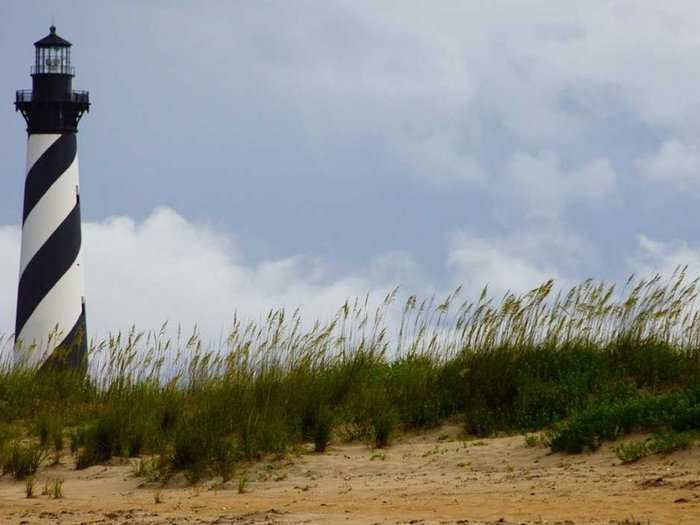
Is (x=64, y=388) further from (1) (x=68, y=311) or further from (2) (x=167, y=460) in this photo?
(1) (x=68, y=311)

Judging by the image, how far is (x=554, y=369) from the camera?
13.3 m

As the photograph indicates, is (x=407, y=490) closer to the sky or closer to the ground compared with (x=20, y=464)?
closer to the ground

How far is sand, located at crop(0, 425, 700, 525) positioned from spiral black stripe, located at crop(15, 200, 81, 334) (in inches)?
487

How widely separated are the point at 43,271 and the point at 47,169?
2.08 meters

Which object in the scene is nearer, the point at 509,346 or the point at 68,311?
the point at 509,346

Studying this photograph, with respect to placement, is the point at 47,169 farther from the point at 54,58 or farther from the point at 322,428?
the point at 322,428

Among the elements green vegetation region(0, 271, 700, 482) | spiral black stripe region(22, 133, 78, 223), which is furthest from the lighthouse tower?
green vegetation region(0, 271, 700, 482)

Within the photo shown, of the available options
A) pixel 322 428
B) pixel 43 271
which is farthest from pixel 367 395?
pixel 43 271

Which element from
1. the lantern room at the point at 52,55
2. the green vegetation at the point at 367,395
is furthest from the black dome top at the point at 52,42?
the green vegetation at the point at 367,395

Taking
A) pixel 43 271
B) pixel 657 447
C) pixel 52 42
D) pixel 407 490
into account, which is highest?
pixel 52 42

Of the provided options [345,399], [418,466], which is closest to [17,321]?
[345,399]

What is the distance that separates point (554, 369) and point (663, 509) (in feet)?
16.5

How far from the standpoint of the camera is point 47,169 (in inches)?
983

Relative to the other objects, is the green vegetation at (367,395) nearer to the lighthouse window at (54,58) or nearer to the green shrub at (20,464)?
the green shrub at (20,464)
